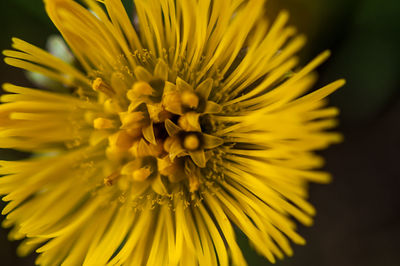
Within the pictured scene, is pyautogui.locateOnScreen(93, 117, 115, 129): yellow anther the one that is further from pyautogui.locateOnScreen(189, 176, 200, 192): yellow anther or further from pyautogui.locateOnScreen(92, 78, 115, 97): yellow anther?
pyautogui.locateOnScreen(189, 176, 200, 192): yellow anther

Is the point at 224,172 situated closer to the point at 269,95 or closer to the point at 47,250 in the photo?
the point at 269,95

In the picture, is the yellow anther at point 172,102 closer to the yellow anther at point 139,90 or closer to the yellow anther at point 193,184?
the yellow anther at point 139,90

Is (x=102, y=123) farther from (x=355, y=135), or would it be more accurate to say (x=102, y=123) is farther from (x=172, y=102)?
(x=355, y=135)

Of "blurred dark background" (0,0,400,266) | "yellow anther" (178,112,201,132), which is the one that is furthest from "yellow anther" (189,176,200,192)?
"blurred dark background" (0,0,400,266)

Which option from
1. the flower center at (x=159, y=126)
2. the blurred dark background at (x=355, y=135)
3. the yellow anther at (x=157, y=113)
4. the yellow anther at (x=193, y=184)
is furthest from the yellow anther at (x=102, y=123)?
the blurred dark background at (x=355, y=135)

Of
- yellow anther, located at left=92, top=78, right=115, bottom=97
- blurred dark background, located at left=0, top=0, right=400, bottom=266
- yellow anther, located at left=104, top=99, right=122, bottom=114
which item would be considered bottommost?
blurred dark background, located at left=0, top=0, right=400, bottom=266

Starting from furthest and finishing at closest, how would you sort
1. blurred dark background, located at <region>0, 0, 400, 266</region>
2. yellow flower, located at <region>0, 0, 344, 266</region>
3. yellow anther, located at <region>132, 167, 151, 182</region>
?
blurred dark background, located at <region>0, 0, 400, 266</region> → yellow anther, located at <region>132, 167, 151, 182</region> → yellow flower, located at <region>0, 0, 344, 266</region>

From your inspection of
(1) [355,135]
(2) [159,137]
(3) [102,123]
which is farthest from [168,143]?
(1) [355,135]
